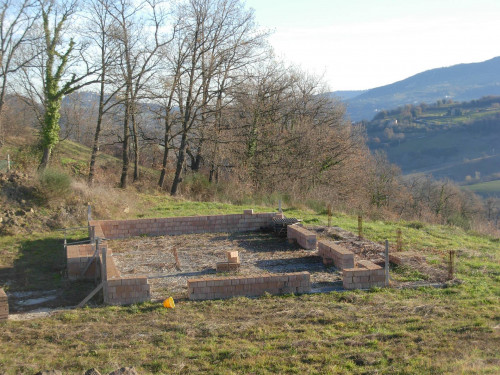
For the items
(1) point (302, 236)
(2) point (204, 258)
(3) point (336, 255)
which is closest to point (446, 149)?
(1) point (302, 236)

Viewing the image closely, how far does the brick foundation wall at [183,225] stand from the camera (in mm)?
12547

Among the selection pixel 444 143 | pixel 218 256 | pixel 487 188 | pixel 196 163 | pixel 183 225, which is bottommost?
pixel 487 188

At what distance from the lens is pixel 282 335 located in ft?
19.0

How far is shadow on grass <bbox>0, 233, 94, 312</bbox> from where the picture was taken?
770 cm

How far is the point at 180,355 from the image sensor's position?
5262 millimetres

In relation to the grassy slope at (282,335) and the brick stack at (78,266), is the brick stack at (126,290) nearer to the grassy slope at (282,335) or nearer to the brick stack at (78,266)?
the grassy slope at (282,335)

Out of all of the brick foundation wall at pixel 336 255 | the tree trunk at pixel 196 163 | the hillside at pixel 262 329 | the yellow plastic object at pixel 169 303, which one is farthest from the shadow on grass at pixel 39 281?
the tree trunk at pixel 196 163

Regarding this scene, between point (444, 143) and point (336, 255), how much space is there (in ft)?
303

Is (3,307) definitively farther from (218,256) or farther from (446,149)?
(446,149)

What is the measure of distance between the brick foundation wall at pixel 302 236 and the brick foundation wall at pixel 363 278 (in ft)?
9.75

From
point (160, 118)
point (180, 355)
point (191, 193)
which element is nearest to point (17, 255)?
point (180, 355)

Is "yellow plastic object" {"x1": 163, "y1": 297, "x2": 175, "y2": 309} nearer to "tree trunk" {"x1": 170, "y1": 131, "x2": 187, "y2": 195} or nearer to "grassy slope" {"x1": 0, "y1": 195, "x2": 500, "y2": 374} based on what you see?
"grassy slope" {"x1": 0, "y1": 195, "x2": 500, "y2": 374}

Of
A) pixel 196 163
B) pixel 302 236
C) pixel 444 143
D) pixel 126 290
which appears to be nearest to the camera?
pixel 126 290

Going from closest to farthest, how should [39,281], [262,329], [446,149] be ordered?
[262,329]
[39,281]
[446,149]
